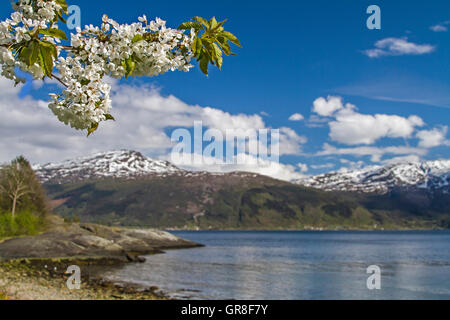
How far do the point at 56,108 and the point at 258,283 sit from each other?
52.9m

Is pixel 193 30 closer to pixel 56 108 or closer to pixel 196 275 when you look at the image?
pixel 56 108

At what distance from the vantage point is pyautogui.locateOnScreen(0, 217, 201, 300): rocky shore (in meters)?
34.9

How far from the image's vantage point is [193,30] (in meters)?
4.73

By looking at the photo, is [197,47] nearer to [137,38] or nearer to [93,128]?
[137,38]

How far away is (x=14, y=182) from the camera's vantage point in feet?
238

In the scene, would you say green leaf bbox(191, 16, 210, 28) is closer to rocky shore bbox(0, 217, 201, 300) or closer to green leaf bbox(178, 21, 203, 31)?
green leaf bbox(178, 21, 203, 31)

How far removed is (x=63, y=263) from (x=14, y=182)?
75.7ft

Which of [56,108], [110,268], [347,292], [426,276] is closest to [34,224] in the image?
[110,268]

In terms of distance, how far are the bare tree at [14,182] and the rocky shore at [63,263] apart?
9.10 metres

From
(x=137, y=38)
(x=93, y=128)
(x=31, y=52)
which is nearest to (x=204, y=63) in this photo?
(x=137, y=38)

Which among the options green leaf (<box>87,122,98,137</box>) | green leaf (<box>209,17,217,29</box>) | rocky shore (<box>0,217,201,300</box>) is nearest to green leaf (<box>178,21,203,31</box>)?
green leaf (<box>209,17,217,29</box>)

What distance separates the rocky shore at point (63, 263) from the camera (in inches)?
1374

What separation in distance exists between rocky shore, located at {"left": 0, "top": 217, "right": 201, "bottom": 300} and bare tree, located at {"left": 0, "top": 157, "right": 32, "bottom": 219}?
29.9 ft

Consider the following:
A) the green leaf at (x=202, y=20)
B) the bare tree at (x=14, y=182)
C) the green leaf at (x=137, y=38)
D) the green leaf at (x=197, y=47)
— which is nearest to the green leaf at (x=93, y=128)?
the green leaf at (x=137, y=38)
